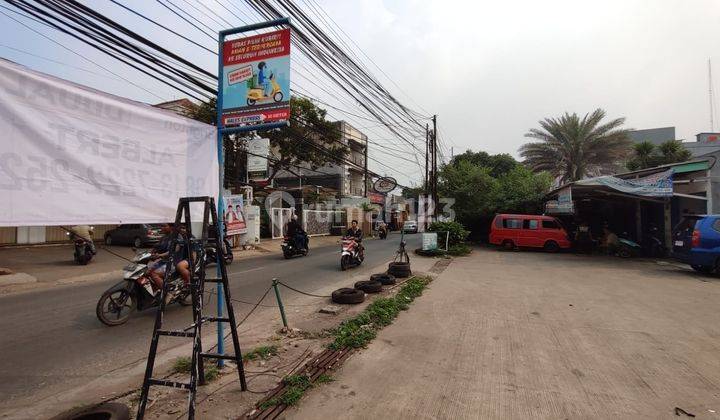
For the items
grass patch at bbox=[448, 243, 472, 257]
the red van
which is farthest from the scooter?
the red van

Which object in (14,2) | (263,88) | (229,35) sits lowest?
(263,88)

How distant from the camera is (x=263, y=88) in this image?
430cm

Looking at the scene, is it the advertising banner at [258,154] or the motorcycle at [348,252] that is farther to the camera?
the advertising banner at [258,154]

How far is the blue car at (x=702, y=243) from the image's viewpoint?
11.4 meters

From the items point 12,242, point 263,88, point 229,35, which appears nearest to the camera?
point 263,88

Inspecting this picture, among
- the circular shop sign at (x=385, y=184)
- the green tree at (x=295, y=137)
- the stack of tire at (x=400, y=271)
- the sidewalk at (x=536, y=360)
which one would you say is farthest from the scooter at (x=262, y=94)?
the circular shop sign at (x=385, y=184)

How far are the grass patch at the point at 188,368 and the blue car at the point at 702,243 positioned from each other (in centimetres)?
1332

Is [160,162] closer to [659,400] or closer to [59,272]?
[659,400]

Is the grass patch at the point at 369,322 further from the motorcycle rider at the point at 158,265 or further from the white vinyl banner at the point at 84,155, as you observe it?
the motorcycle rider at the point at 158,265

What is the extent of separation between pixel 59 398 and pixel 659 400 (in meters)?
5.52

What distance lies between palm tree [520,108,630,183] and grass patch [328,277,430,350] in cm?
2144

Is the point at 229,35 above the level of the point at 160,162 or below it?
above

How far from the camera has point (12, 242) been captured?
703 inches

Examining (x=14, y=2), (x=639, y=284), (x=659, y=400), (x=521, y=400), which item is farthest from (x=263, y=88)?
(x=639, y=284)
